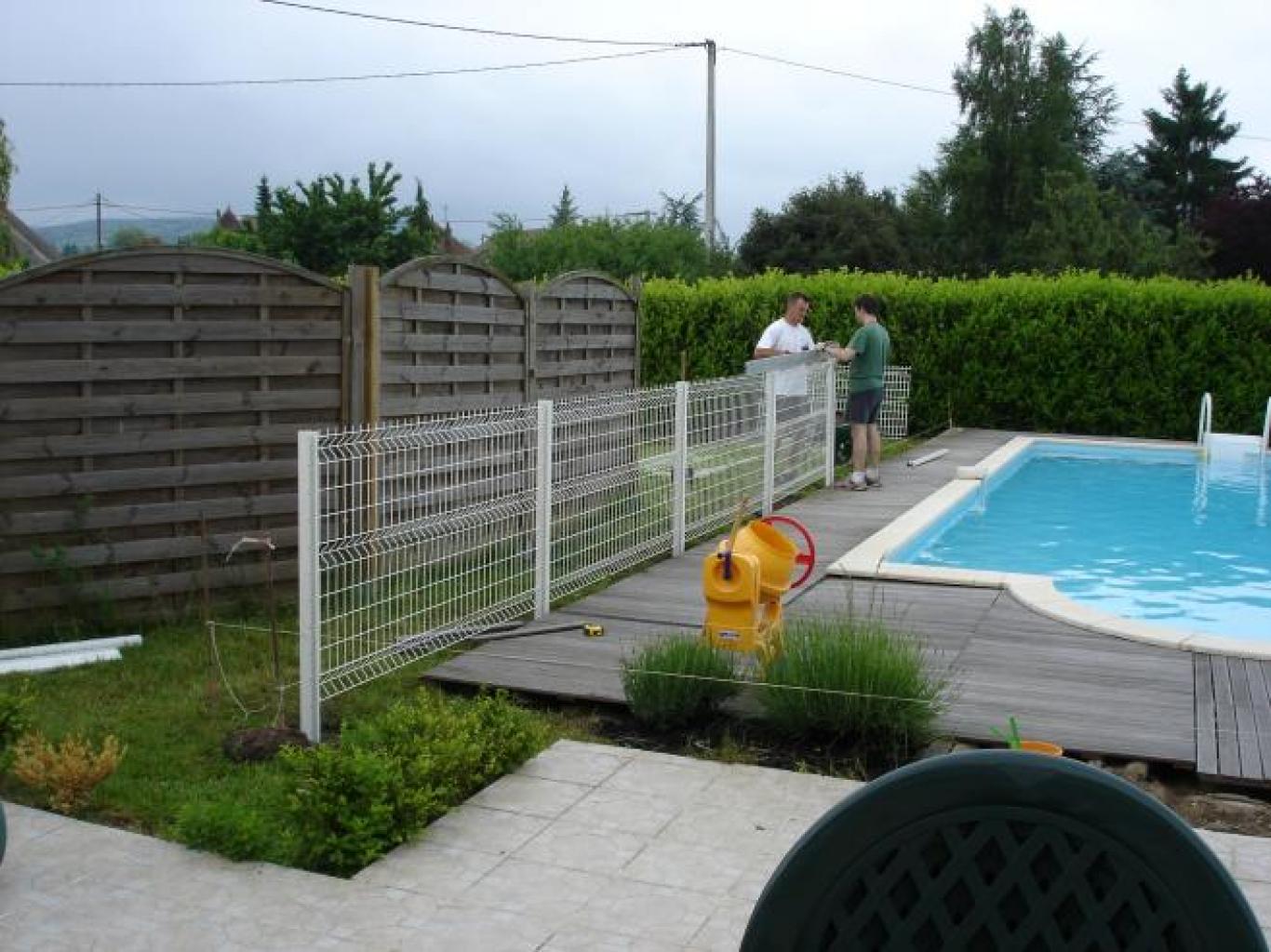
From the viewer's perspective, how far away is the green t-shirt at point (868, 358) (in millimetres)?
11992

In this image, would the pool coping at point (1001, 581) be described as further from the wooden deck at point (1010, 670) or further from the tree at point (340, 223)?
the tree at point (340, 223)

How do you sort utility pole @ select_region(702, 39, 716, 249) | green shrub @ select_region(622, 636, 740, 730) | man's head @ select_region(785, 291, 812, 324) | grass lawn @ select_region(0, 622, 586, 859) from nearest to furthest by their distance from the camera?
grass lawn @ select_region(0, 622, 586, 859), green shrub @ select_region(622, 636, 740, 730), man's head @ select_region(785, 291, 812, 324), utility pole @ select_region(702, 39, 716, 249)

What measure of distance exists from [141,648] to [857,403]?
7.16 meters

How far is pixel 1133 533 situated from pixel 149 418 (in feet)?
28.9

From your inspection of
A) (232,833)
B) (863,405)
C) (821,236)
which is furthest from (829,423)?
(821,236)

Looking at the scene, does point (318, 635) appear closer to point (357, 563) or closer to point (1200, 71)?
point (357, 563)

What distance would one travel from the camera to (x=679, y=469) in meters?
9.10

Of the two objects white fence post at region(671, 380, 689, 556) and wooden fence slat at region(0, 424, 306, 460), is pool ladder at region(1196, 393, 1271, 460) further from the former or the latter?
wooden fence slat at region(0, 424, 306, 460)

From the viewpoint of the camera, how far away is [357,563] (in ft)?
18.9

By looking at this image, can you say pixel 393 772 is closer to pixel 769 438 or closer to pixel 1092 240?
pixel 769 438

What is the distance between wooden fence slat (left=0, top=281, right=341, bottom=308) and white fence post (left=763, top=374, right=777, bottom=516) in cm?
395

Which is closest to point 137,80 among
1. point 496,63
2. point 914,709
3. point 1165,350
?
point 496,63

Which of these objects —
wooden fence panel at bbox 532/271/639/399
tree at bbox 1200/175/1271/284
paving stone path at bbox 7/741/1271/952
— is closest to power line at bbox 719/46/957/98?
tree at bbox 1200/175/1271/284

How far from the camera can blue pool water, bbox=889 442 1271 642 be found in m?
9.87
